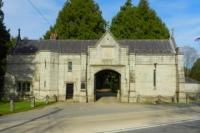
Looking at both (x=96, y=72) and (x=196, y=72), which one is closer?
(x=96, y=72)

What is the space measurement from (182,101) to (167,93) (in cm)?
204

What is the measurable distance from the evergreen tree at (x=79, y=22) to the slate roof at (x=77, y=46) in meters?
16.2

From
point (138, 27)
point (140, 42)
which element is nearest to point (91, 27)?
point (138, 27)

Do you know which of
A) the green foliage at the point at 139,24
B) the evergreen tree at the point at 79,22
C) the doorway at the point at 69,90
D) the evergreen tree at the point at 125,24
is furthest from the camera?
the evergreen tree at the point at 125,24

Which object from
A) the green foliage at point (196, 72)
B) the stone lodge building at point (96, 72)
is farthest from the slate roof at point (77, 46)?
the green foliage at point (196, 72)

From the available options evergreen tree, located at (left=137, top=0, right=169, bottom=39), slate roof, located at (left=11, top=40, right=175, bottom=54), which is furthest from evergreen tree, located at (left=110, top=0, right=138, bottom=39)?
slate roof, located at (left=11, top=40, right=175, bottom=54)

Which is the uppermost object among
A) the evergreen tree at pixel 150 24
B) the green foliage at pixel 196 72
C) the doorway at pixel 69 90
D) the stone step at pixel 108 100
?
the evergreen tree at pixel 150 24

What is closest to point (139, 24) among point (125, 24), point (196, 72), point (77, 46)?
point (125, 24)

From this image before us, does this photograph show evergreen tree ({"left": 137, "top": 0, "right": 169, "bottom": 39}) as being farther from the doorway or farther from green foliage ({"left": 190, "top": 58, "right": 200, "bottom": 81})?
the doorway

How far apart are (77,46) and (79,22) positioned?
798 inches

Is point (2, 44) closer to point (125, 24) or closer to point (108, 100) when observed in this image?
point (108, 100)

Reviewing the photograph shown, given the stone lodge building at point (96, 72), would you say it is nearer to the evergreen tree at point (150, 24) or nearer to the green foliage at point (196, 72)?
the evergreen tree at point (150, 24)

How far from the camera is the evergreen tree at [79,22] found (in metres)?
72.0

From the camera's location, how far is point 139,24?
7294cm
